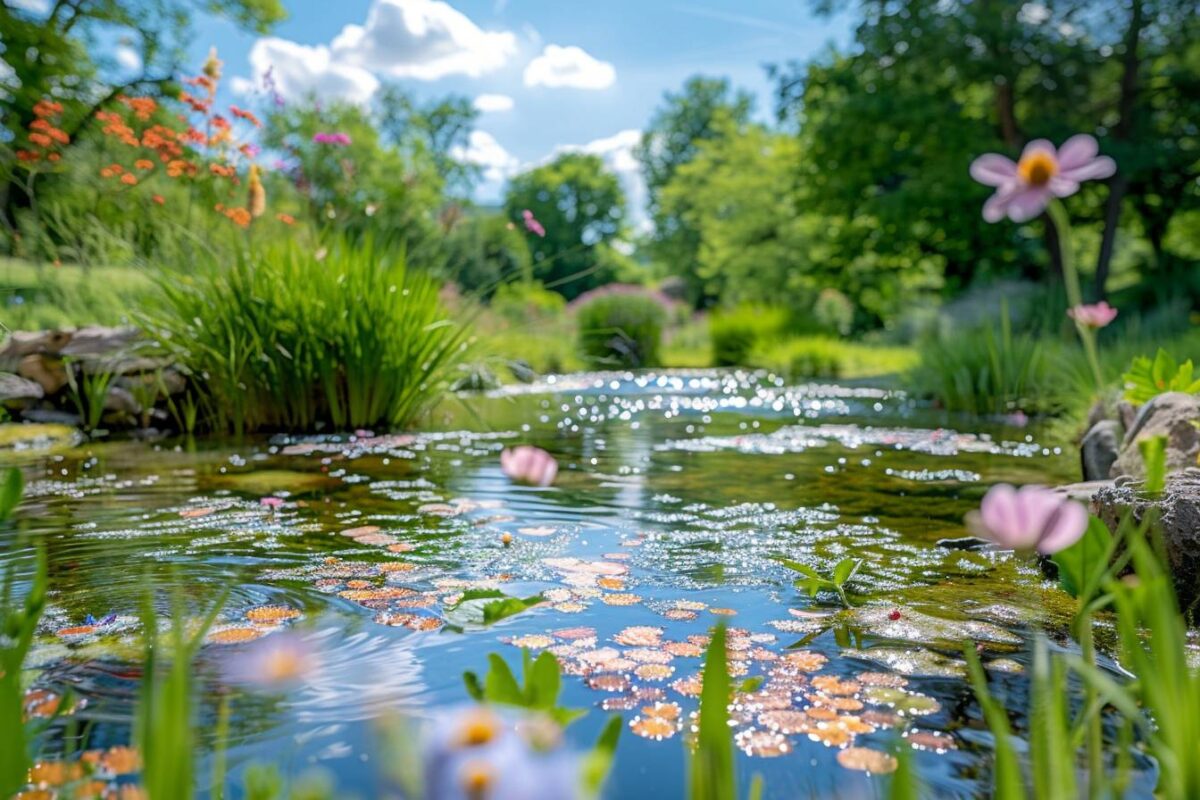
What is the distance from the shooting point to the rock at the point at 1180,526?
2021 millimetres

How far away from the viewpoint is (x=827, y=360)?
13.1 meters

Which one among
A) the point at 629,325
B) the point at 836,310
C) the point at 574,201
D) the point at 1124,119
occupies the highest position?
the point at 574,201

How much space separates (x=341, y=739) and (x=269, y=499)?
2.09 metres

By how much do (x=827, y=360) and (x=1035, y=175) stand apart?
1212 centimetres

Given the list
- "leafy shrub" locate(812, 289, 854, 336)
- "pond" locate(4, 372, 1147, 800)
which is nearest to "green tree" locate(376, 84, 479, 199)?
"leafy shrub" locate(812, 289, 854, 336)

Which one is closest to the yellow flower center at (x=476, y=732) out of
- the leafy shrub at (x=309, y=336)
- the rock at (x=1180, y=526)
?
the rock at (x=1180, y=526)

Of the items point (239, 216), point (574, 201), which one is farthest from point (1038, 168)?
point (574, 201)

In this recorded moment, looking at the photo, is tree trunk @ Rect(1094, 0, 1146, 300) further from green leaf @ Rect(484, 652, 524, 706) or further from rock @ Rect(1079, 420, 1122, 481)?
green leaf @ Rect(484, 652, 524, 706)

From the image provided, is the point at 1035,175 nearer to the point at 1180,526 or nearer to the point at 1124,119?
the point at 1180,526

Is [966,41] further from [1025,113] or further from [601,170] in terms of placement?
[601,170]

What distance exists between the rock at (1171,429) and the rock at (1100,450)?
1.44 ft

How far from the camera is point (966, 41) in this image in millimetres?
13617

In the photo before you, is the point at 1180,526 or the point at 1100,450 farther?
the point at 1100,450

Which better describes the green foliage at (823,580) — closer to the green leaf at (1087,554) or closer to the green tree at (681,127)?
the green leaf at (1087,554)
